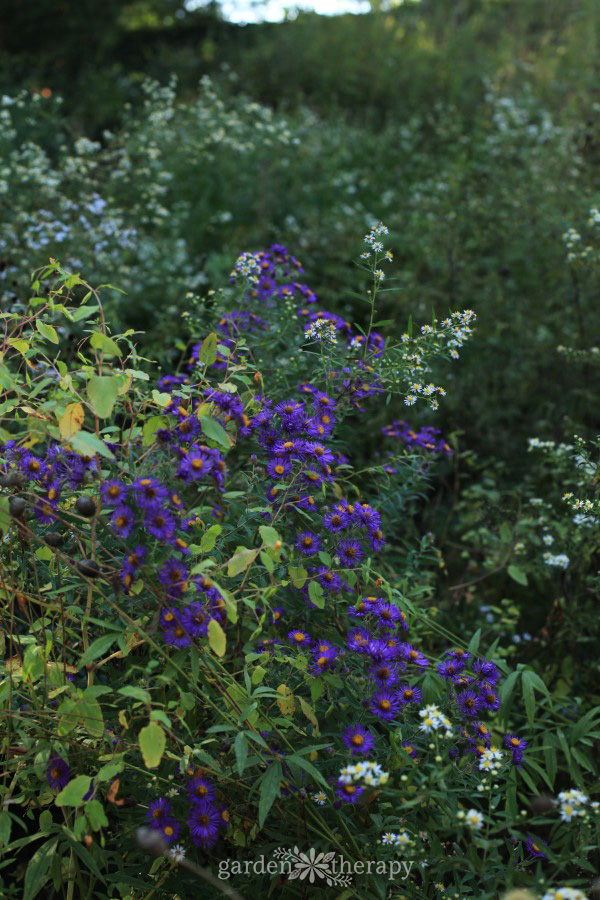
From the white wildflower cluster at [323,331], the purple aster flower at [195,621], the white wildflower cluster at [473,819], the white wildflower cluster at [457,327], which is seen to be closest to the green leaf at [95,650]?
the purple aster flower at [195,621]

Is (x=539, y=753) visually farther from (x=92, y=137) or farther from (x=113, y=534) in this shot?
(x=92, y=137)

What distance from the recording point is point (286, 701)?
1.75 metres

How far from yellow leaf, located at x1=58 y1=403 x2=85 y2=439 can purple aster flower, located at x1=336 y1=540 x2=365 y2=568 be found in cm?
71

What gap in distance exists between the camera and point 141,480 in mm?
1566

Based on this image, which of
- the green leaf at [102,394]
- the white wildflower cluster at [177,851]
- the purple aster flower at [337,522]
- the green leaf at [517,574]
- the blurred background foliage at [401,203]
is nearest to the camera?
the green leaf at [102,394]

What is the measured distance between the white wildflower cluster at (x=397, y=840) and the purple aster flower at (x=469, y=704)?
272 millimetres

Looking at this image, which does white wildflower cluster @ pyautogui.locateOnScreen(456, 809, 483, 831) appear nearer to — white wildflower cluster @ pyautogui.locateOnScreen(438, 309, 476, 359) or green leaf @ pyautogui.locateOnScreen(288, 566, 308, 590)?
green leaf @ pyautogui.locateOnScreen(288, 566, 308, 590)

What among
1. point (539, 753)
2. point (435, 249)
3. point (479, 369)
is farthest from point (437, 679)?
point (435, 249)

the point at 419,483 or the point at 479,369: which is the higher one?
the point at 479,369

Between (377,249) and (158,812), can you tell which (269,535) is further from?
(377,249)

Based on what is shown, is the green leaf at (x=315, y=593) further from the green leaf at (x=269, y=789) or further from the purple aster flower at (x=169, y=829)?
the purple aster flower at (x=169, y=829)

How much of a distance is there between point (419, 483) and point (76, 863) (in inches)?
53.4

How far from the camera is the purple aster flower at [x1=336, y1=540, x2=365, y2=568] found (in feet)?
6.26

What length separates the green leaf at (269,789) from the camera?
1514mm
